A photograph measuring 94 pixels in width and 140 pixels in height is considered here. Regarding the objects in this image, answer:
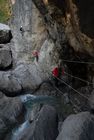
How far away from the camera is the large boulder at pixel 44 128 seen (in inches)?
244

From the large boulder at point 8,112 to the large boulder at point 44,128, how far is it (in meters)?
1.46

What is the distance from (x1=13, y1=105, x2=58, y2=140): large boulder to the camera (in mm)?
6203

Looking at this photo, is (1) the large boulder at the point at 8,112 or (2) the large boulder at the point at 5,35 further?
(2) the large boulder at the point at 5,35

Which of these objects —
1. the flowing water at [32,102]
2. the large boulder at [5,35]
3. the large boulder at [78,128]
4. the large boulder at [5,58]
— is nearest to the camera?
the large boulder at [78,128]

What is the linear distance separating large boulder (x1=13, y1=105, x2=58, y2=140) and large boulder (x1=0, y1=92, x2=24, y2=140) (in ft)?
4.79

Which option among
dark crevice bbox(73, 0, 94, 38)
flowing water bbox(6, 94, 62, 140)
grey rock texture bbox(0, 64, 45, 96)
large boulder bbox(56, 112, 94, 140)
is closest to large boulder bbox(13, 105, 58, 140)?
large boulder bbox(56, 112, 94, 140)

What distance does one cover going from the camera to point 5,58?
1197 cm

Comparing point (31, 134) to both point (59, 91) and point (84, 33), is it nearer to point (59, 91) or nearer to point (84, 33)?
point (84, 33)

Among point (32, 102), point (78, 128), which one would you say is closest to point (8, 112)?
point (32, 102)

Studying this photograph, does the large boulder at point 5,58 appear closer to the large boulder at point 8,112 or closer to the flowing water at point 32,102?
the flowing water at point 32,102

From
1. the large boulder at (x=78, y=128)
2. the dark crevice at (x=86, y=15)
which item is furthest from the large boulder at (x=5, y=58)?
the large boulder at (x=78, y=128)

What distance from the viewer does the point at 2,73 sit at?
1080 centimetres

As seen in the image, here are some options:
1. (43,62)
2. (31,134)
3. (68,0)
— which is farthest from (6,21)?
(31,134)

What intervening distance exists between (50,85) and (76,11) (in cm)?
414
